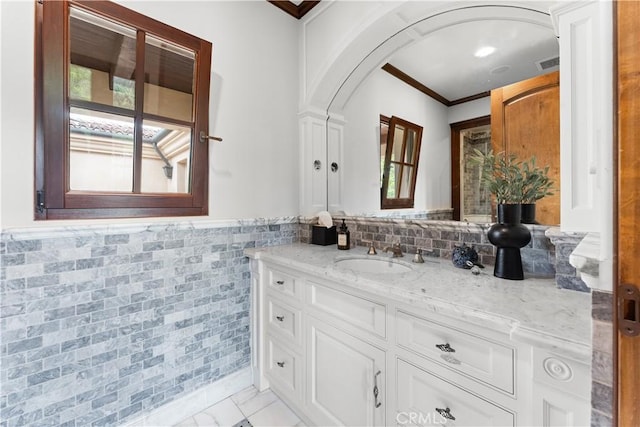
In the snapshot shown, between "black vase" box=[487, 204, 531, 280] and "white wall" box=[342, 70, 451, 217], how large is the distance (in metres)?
0.40

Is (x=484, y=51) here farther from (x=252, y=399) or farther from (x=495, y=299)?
(x=252, y=399)

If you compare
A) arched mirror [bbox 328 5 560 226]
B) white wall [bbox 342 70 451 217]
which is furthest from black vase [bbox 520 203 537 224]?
white wall [bbox 342 70 451 217]

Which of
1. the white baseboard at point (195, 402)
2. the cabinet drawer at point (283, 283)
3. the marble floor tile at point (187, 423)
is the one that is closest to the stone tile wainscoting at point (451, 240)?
the cabinet drawer at point (283, 283)

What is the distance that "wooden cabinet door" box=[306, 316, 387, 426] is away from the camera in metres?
1.07

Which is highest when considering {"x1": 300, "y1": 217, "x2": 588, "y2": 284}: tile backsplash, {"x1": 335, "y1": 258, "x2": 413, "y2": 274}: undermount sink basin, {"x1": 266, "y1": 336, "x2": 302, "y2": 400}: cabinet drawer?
{"x1": 300, "y1": 217, "x2": 588, "y2": 284}: tile backsplash

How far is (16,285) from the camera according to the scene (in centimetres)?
110

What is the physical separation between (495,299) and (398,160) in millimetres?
1119

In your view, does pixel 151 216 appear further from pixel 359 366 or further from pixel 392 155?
pixel 392 155

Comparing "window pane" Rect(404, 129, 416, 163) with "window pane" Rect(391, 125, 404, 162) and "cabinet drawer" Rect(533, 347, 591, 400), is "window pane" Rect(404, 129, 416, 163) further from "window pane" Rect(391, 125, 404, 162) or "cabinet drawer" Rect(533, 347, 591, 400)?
"cabinet drawer" Rect(533, 347, 591, 400)

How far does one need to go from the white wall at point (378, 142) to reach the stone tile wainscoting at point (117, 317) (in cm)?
81

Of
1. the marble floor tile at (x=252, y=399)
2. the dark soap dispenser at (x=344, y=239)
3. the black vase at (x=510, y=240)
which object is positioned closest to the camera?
the black vase at (x=510, y=240)

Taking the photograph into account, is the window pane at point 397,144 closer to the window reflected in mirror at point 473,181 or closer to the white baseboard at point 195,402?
the window reflected in mirror at point 473,181

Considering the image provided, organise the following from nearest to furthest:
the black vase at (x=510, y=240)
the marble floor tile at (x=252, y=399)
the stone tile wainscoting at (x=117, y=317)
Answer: the black vase at (x=510, y=240), the stone tile wainscoting at (x=117, y=317), the marble floor tile at (x=252, y=399)

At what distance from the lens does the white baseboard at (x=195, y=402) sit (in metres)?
1.44
